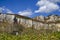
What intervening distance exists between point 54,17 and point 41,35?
8876 cm

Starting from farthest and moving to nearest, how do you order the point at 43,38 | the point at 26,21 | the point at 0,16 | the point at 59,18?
the point at 59,18 < the point at 26,21 < the point at 0,16 < the point at 43,38

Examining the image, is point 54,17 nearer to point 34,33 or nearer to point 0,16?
point 0,16

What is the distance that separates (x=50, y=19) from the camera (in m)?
95.7

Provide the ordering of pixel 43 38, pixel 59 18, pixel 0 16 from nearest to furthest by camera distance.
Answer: pixel 43 38, pixel 0 16, pixel 59 18

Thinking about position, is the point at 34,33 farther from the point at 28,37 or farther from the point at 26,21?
the point at 26,21

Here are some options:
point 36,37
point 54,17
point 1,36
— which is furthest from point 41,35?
point 54,17

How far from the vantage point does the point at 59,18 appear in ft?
317

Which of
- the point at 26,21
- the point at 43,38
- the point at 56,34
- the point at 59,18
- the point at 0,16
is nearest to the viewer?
the point at 43,38

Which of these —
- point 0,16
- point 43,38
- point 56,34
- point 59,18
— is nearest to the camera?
point 43,38

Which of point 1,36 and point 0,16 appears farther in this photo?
point 0,16

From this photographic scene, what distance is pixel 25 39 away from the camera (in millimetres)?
8219

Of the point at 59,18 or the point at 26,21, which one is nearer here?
the point at 26,21

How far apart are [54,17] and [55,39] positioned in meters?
88.9

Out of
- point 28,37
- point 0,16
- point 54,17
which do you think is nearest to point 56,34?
point 28,37
